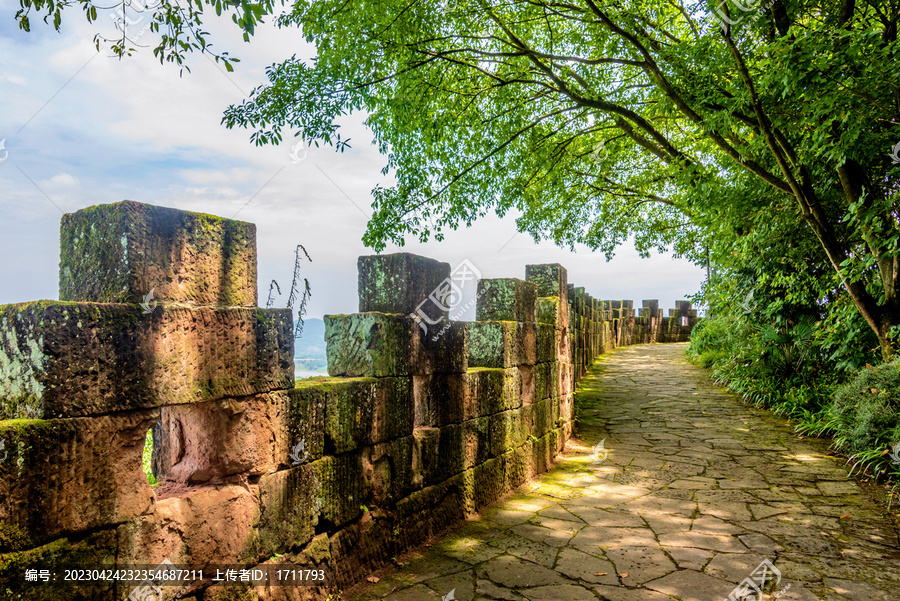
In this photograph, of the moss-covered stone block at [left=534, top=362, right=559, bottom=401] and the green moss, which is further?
the moss-covered stone block at [left=534, top=362, right=559, bottom=401]

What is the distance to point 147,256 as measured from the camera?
2213 mm

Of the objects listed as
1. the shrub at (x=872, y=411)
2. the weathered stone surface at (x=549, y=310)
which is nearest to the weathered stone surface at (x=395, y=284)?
the weathered stone surface at (x=549, y=310)

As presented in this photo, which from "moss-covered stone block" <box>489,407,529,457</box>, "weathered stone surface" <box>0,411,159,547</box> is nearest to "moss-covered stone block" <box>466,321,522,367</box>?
"moss-covered stone block" <box>489,407,529,457</box>

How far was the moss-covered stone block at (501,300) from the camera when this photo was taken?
563 cm

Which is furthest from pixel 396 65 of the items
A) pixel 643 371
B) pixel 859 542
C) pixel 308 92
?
pixel 643 371

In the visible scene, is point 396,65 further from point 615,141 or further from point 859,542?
point 859,542

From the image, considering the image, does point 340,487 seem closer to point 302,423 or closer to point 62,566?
point 302,423

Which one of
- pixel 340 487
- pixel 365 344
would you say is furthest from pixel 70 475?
pixel 365 344

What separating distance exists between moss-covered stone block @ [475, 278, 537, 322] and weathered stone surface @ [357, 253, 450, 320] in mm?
1766

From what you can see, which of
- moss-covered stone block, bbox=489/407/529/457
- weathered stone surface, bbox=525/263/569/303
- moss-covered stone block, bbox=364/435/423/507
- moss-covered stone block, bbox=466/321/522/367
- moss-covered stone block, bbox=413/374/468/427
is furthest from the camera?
weathered stone surface, bbox=525/263/569/303

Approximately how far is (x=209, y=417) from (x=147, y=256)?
0.77 m

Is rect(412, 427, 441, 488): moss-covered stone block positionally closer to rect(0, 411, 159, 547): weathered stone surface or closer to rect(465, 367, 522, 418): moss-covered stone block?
rect(465, 367, 522, 418): moss-covered stone block

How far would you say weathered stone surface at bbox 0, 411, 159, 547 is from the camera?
1.73 metres

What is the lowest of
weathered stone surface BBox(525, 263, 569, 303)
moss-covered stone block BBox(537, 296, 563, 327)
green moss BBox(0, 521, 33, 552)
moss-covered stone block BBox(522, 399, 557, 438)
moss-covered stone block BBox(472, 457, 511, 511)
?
moss-covered stone block BBox(472, 457, 511, 511)
